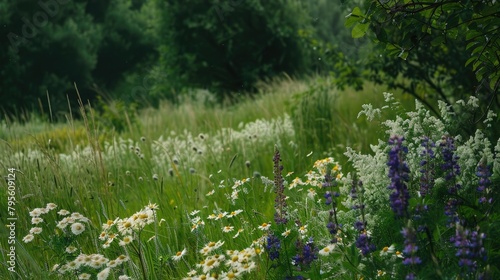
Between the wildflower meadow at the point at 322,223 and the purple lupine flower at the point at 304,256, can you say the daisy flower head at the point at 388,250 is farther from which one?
the purple lupine flower at the point at 304,256

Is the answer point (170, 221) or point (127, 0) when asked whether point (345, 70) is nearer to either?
point (170, 221)

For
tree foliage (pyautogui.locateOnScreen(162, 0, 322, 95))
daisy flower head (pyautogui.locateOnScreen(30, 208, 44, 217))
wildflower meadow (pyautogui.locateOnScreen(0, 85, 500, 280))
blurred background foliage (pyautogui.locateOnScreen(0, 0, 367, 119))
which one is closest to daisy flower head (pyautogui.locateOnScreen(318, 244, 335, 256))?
wildflower meadow (pyautogui.locateOnScreen(0, 85, 500, 280))

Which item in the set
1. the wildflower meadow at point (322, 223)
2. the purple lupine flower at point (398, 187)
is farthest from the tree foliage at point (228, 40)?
the purple lupine flower at point (398, 187)

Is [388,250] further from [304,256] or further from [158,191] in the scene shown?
[158,191]

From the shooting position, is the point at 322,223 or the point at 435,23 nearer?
the point at 322,223

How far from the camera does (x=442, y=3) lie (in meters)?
2.61

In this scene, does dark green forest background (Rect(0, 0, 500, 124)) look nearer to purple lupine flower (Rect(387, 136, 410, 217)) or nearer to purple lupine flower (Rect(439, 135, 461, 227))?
purple lupine flower (Rect(439, 135, 461, 227))

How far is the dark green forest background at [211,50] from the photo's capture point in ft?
20.0


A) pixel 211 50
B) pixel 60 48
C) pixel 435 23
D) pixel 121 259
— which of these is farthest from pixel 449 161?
pixel 60 48

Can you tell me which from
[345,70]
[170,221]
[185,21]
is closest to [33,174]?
[170,221]

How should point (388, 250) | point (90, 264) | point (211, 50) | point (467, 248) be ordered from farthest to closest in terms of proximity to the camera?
1. point (211, 50)
2. point (90, 264)
3. point (388, 250)
4. point (467, 248)

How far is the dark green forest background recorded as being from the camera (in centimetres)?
609

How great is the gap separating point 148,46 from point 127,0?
2.35 m

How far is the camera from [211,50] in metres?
17.5
